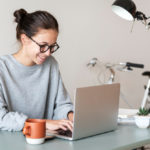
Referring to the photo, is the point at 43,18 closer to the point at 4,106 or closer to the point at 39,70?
the point at 39,70

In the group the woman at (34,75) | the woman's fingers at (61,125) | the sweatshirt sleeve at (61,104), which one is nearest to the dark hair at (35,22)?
the woman at (34,75)

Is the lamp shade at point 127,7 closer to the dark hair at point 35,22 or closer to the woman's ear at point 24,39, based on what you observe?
the dark hair at point 35,22

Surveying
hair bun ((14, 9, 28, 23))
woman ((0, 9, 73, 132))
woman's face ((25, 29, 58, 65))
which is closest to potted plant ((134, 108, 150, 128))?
woman ((0, 9, 73, 132))

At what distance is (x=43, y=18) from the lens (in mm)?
1875

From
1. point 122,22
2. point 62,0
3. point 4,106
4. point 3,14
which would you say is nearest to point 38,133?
point 4,106

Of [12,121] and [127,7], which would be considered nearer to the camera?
[12,121]

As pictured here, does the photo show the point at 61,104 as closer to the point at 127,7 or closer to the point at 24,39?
the point at 24,39

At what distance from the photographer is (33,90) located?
197 cm

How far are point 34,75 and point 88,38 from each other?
1999 millimetres

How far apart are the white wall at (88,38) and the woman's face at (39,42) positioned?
132 centimetres

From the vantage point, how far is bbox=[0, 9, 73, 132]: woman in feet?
6.05

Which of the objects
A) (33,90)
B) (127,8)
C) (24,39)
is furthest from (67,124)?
(127,8)

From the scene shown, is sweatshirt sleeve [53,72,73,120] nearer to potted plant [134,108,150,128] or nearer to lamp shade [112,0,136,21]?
potted plant [134,108,150,128]

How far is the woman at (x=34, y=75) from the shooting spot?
1.84m
